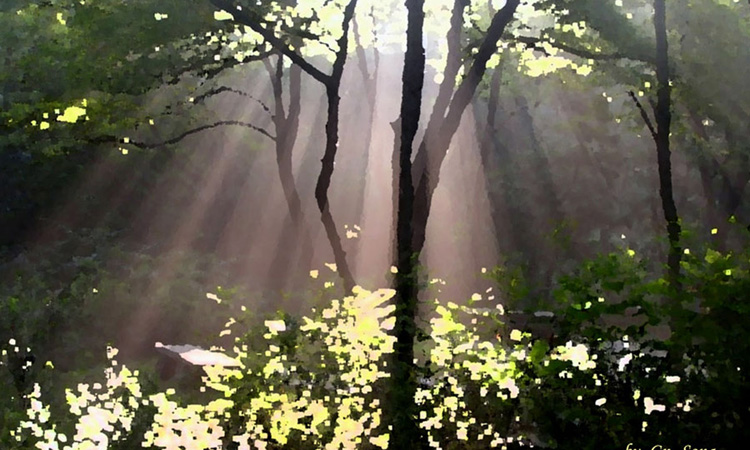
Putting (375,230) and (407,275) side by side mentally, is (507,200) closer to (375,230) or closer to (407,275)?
(375,230)

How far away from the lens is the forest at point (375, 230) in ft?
12.8

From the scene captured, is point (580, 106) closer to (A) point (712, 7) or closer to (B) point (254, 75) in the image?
(A) point (712, 7)

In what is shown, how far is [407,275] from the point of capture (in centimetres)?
503

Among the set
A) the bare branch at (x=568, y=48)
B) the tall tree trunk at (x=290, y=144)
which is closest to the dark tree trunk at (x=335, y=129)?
the tall tree trunk at (x=290, y=144)

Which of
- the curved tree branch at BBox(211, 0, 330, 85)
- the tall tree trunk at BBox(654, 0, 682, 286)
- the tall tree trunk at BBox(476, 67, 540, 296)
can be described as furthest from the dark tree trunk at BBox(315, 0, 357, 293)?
the tall tree trunk at BBox(476, 67, 540, 296)

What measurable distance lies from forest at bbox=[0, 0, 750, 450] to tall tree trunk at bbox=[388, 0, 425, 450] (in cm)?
3

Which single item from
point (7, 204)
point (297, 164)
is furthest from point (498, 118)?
point (7, 204)

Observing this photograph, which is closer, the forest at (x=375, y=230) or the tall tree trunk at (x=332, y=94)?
the forest at (x=375, y=230)

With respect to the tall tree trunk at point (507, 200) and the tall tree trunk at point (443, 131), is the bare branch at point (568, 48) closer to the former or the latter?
the tall tree trunk at point (443, 131)

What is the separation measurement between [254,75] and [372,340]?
20375 millimetres

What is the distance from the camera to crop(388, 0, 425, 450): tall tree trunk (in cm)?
398

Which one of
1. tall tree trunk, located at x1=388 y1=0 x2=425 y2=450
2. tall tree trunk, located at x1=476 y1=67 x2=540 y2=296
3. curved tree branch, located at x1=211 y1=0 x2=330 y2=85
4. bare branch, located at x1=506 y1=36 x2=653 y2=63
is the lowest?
tall tree trunk, located at x1=388 y1=0 x2=425 y2=450

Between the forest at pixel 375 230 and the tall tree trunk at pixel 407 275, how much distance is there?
0.03 meters

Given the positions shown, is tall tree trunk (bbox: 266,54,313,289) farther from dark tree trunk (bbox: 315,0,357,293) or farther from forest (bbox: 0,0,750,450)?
dark tree trunk (bbox: 315,0,357,293)
